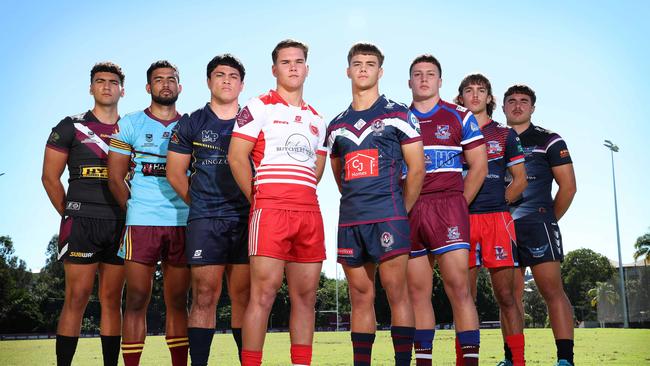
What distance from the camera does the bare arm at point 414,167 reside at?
5.96 m

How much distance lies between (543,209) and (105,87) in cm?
565

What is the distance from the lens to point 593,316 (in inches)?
3831

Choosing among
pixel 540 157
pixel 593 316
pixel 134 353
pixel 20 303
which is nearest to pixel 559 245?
pixel 540 157

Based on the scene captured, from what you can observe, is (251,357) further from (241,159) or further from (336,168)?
(336,168)

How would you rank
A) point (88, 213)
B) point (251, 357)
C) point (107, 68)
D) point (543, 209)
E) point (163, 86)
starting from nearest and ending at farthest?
point (251, 357) < point (163, 86) < point (88, 213) < point (107, 68) < point (543, 209)

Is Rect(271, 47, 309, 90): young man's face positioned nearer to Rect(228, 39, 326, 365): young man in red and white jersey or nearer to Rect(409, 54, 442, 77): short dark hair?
Rect(228, 39, 326, 365): young man in red and white jersey

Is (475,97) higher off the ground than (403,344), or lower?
higher

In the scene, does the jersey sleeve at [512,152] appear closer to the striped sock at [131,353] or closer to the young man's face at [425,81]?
the young man's face at [425,81]

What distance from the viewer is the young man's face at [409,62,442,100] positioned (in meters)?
6.82

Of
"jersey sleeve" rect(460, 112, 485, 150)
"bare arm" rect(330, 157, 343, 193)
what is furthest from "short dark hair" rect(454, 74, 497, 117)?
"bare arm" rect(330, 157, 343, 193)

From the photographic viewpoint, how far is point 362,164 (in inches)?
232

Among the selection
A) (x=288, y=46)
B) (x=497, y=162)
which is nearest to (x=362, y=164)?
(x=288, y=46)

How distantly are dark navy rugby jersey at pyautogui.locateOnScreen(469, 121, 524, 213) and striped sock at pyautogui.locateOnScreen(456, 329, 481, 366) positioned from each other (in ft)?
5.65

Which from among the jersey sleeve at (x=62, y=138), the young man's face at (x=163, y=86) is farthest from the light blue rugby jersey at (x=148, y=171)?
the jersey sleeve at (x=62, y=138)
